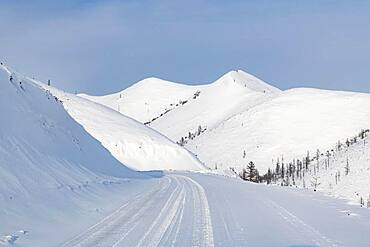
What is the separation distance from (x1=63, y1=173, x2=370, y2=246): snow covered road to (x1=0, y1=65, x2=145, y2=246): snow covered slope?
147 centimetres

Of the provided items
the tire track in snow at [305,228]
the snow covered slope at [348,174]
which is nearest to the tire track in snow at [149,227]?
the tire track in snow at [305,228]

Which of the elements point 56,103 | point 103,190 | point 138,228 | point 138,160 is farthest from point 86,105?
point 138,228

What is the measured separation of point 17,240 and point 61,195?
298 inches

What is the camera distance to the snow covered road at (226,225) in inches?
461

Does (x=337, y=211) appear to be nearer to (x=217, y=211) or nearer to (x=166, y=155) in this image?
(x=217, y=211)

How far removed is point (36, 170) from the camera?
21.2m

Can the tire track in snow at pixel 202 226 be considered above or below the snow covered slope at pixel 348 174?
below

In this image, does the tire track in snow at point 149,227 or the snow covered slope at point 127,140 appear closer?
the tire track in snow at point 149,227

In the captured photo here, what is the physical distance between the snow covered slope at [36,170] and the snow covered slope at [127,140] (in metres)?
45.8

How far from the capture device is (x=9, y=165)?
61.6 feet

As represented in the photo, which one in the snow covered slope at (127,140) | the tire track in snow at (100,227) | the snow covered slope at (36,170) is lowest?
Result: the tire track in snow at (100,227)

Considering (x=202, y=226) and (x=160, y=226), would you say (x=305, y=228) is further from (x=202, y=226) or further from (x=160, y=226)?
(x=160, y=226)

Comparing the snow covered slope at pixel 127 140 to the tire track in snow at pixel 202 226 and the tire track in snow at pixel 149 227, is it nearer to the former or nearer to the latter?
the tire track in snow at pixel 202 226

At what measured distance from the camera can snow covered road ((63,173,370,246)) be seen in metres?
11.7
